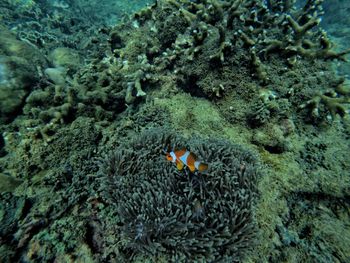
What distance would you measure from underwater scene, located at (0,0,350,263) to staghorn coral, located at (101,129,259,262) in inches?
0.6

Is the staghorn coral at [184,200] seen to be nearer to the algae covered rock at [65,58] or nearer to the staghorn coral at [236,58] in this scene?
the staghorn coral at [236,58]

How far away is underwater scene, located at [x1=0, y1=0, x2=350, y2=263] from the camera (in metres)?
2.78

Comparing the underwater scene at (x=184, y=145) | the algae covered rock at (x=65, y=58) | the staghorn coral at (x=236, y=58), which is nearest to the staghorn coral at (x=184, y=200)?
the underwater scene at (x=184, y=145)

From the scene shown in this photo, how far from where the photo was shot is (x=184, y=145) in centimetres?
352

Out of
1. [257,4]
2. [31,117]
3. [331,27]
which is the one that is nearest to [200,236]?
[31,117]

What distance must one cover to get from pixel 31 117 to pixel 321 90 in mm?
5535

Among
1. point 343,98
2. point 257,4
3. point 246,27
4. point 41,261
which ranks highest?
point 257,4

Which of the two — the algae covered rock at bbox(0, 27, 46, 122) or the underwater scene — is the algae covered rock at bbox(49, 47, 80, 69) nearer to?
the underwater scene

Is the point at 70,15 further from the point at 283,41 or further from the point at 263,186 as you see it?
the point at 263,186

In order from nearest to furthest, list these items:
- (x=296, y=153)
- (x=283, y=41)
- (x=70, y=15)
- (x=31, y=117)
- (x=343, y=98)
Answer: (x=296, y=153) → (x=343, y=98) → (x=283, y=41) → (x=31, y=117) → (x=70, y=15)

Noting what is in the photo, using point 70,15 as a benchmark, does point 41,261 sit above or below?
below

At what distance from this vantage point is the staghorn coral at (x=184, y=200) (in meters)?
2.64

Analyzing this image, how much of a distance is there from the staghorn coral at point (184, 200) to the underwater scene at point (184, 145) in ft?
0.05

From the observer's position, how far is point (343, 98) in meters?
4.16
